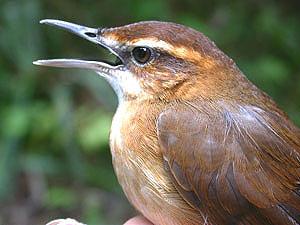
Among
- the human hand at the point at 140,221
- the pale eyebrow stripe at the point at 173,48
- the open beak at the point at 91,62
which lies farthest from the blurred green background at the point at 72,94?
the pale eyebrow stripe at the point at 173,48

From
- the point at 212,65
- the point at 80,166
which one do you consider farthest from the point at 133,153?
the point at 80,166

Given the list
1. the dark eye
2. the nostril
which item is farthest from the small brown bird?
the nostril

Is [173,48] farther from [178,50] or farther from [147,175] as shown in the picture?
[147,175]

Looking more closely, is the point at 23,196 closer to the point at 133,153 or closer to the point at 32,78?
the point at 32,78

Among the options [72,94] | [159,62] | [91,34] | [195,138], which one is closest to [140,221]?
[195,138]

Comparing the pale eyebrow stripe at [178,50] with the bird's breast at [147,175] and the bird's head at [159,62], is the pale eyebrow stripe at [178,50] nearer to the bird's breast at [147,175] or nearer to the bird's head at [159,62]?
the bird's head at [159,62]

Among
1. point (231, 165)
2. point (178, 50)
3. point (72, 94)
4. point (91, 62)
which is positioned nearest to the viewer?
point (231, 165)

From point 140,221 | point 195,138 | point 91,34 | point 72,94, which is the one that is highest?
point 91,34

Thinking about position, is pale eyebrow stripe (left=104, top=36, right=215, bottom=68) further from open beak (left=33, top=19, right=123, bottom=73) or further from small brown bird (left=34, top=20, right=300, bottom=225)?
open beak (left=33, top=19, right=123, bottom=73)
